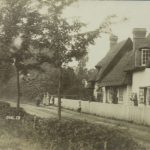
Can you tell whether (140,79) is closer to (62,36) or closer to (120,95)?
(120,95)

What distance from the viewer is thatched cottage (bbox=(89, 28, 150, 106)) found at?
95.3ft

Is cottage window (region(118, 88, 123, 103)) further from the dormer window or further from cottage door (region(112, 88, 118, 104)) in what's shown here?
the dormer window

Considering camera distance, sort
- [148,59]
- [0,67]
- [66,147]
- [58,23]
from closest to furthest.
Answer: [66,147], [58,23], [0,67], [148,59]

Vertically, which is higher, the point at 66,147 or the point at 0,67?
the point at 0,67

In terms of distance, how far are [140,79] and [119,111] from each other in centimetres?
283

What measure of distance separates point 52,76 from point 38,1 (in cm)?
749

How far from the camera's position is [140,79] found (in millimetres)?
29188

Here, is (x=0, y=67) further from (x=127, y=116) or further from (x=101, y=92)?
(x=101, y=92)

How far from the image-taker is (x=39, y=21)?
20.8 m

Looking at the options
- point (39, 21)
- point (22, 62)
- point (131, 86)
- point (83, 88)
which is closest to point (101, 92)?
point (83, 88)

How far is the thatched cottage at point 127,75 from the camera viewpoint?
2905 centimetres

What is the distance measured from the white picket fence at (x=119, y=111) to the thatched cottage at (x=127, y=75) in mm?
1835

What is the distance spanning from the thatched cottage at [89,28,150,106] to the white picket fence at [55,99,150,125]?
6.02 feet

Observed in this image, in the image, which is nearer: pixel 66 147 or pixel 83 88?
pixel 66 147
